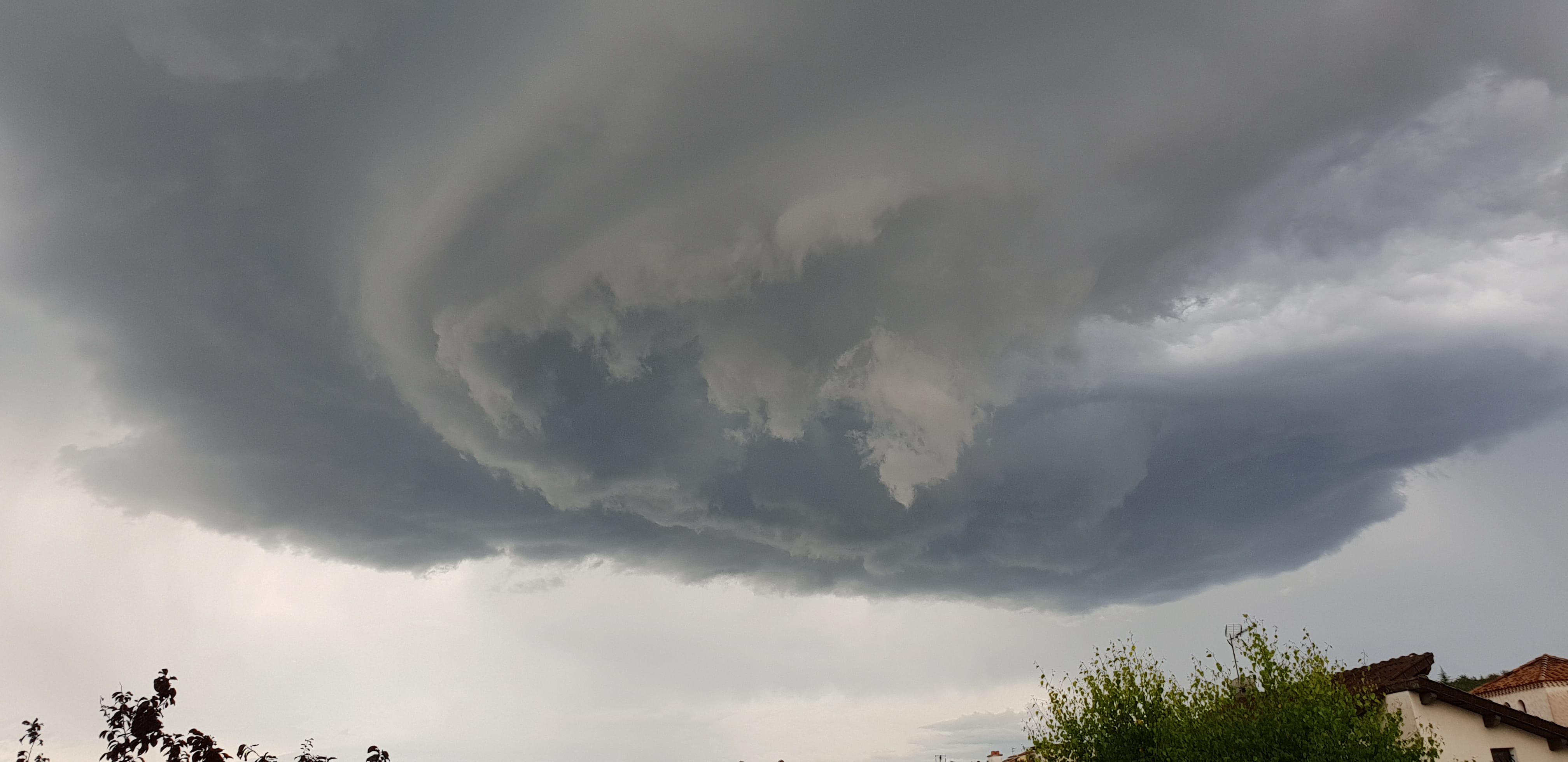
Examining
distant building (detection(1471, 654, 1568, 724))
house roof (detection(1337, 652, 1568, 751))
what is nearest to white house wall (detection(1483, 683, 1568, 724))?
distant building (detection(1471, 654, 1568, 724))

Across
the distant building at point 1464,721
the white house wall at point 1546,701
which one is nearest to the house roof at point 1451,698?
the distant building at point 1464,721

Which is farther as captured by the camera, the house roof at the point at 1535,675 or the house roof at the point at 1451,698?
the house roof at the point at 1535,675

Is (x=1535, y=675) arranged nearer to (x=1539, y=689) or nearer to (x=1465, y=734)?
(x=1539, y=689)

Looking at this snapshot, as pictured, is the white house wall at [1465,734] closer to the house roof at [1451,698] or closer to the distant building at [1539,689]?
the house roof at [1451,698]

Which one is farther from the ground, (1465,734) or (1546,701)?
(1546,701)

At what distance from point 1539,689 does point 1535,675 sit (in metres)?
1.71

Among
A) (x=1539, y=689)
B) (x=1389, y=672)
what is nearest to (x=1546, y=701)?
(x=1539, y=689)

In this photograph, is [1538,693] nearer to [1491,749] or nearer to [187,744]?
[1491,749]

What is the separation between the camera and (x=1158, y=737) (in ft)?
Answer: 149

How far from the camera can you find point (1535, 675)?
62.9 m

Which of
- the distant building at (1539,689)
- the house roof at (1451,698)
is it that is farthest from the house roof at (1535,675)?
the house roof at (1451,698)

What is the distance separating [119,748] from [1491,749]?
61.2 m

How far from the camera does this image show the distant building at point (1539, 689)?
59.9m

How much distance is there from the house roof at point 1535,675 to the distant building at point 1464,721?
13327 mm
